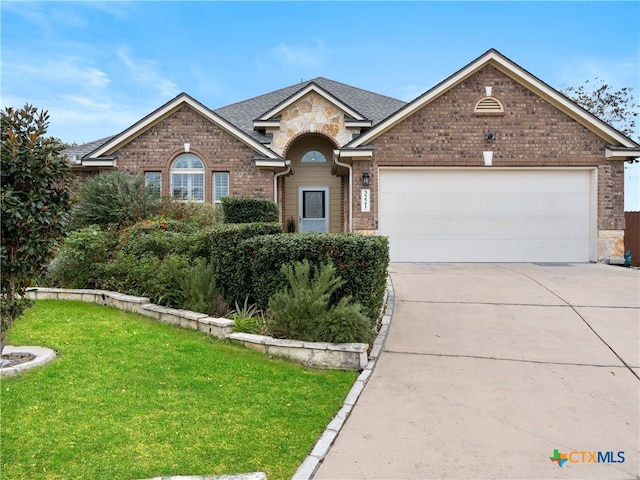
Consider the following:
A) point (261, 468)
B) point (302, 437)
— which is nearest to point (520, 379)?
point (302, 437)

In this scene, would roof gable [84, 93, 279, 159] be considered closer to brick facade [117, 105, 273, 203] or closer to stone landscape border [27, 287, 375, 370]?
brick facade [117, 105, 273, 203]

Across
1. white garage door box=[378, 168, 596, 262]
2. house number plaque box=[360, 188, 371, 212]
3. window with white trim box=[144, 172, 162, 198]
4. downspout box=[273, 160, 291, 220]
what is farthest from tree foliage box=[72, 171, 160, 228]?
white garage door box=[378, 168, 596, 262]

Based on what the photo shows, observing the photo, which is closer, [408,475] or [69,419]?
[408,475]

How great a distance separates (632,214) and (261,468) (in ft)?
57.4

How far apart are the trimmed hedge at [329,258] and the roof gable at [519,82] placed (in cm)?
748

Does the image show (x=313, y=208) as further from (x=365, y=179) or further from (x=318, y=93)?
(x=365, y=179)

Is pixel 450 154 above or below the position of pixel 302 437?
above

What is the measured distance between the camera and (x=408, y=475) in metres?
2.95

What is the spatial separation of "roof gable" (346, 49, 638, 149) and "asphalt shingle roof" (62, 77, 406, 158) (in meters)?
3.60

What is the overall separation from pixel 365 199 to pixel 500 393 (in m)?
9.11

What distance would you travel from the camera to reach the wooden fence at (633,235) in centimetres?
1531

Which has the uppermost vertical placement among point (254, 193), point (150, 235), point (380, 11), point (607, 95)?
point (607, 95)

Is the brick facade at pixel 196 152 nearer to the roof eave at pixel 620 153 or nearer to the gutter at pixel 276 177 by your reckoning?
the gutter at pixel 276 177

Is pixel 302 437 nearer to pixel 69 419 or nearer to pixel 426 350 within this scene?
pixel 69 419
